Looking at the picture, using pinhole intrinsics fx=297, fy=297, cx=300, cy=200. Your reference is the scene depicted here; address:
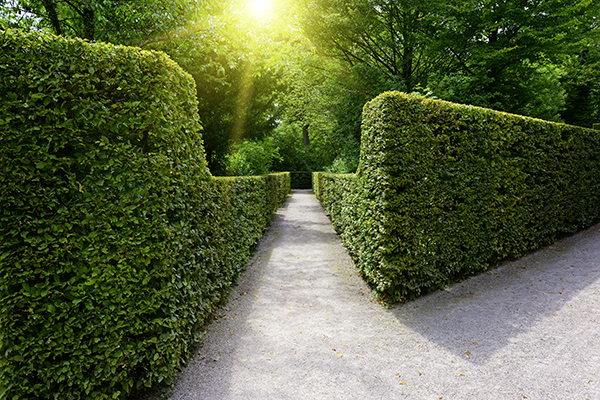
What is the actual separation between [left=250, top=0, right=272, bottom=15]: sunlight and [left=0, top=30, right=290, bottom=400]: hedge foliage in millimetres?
8074

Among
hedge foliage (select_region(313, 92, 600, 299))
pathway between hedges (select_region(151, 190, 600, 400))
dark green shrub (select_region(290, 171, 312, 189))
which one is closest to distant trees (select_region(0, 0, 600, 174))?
hedge foliage (select_region(313, 92, 600, 299))

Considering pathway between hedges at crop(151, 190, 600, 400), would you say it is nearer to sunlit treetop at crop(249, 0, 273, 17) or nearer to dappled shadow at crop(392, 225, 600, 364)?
dappled shadow at crop(392, 225, 600, 364)

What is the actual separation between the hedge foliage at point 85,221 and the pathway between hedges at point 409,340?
0.88 metres

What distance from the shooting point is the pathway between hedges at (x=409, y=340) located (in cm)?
321

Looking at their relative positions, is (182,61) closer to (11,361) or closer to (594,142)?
(11,361)

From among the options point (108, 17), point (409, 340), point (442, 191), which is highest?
point (108, 17)

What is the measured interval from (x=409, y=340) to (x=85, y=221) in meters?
4.17

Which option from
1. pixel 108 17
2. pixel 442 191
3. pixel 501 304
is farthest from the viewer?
pixel 108 17

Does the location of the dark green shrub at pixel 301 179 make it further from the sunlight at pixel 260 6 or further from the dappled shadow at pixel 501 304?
the dappled shadow at pixel 501 304

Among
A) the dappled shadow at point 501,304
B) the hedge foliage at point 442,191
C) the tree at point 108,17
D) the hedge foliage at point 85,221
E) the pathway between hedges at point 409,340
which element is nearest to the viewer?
the hedge foliage at point 85,221

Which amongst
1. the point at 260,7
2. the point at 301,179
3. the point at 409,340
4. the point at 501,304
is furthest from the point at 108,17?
the point at 301,179

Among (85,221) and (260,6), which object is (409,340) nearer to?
(85,221)

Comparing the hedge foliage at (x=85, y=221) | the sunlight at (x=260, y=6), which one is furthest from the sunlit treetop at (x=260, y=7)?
the hedge foliage at (x=85, y=221)

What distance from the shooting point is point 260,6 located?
10062 millimetres
